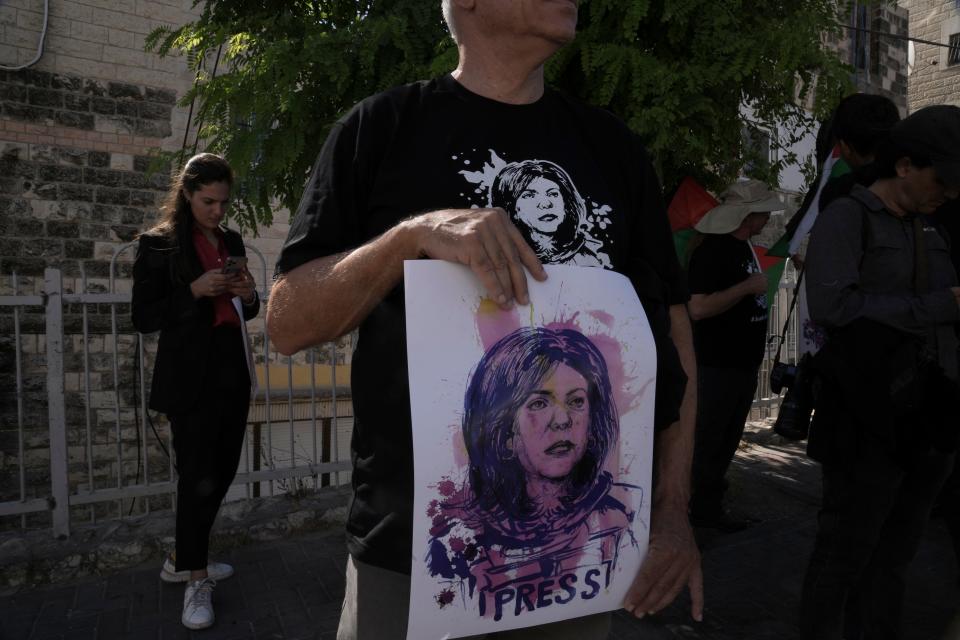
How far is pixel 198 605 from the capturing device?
3.28 metres

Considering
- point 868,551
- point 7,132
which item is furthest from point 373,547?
point 7,132

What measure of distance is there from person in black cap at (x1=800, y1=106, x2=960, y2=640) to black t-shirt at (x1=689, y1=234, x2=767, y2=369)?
168 cm

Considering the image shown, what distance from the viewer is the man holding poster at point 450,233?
117cm

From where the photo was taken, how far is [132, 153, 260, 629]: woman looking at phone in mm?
3211

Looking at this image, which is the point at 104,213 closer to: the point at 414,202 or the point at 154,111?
the point at 154,111

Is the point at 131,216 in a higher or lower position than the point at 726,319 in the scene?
higher

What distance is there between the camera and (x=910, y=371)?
2330 mm

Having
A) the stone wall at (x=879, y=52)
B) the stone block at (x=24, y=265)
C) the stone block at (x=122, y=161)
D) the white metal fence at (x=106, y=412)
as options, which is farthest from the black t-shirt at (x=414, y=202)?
the stone wall at (x=879, y=52)

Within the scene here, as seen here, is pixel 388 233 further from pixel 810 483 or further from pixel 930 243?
pixel 810 483

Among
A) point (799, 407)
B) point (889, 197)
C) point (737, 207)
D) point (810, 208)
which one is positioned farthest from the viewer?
point (737, 207)

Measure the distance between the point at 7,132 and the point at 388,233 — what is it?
312 inches

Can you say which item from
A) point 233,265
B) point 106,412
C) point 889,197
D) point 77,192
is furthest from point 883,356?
point 77,192

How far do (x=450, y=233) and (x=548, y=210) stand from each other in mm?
315

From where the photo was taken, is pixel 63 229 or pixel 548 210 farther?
pixel 63 229
